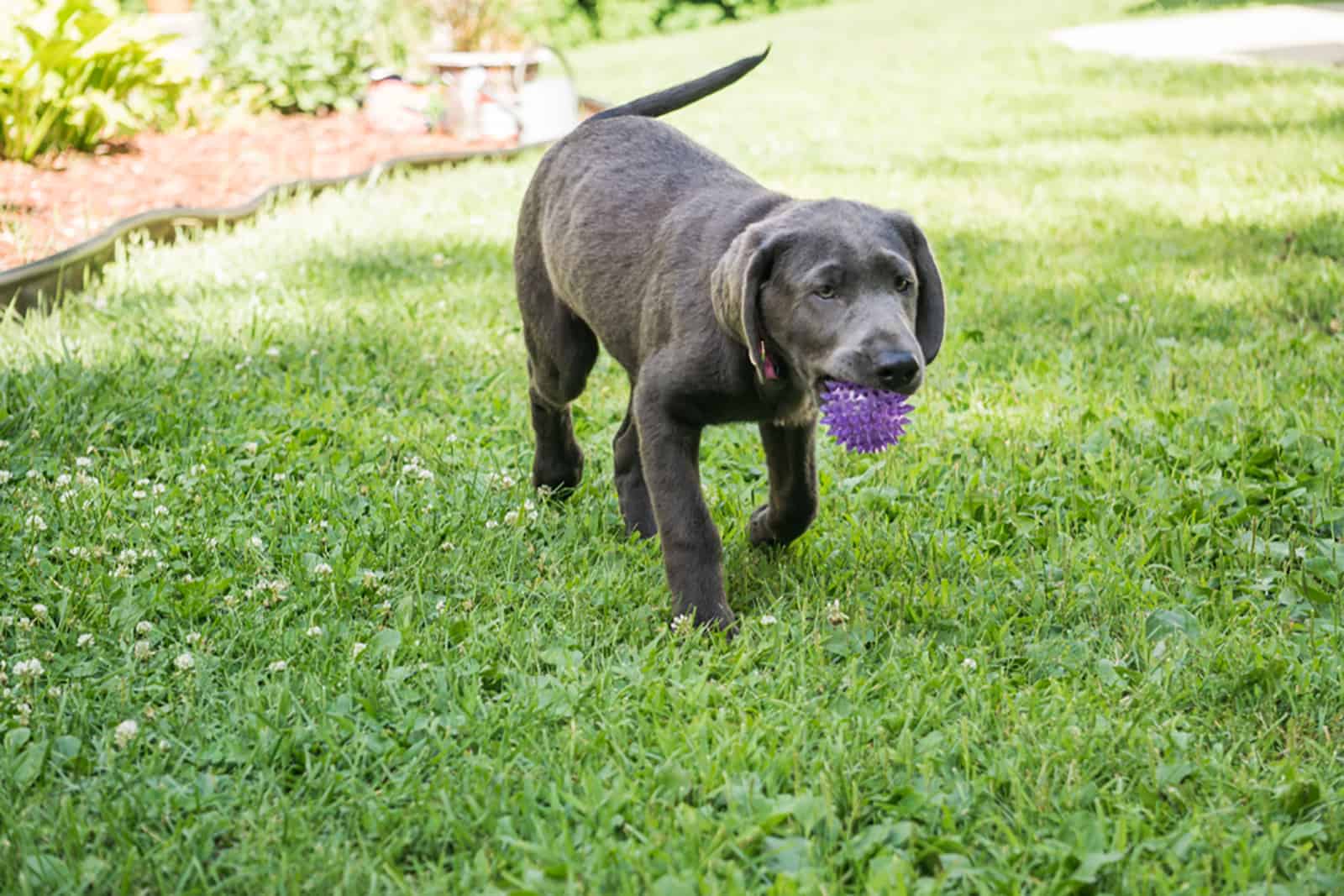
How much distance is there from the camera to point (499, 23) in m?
12.3

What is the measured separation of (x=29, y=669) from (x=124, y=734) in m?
0.38

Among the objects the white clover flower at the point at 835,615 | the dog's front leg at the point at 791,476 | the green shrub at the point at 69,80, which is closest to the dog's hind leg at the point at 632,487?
the dog's front leg at the point at 791,476

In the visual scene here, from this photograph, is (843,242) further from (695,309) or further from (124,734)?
(124,734)

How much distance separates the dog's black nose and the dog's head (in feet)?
0.07

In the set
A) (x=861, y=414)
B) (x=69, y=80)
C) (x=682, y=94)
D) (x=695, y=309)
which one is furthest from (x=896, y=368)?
(x=69, y=80)

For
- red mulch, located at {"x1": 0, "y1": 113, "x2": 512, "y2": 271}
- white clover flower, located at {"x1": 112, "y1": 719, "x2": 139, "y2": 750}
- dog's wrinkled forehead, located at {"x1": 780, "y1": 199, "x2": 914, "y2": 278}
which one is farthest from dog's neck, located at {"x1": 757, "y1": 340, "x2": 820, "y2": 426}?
red mulch, located at {"x1": 0, "y1": 113, "x2": 512, "y2": 271}

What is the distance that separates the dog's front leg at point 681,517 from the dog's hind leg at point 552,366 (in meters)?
0.80

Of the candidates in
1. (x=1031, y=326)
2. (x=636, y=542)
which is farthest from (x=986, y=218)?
(x=636, y=542)

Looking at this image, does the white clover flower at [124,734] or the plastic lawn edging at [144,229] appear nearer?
the white clover flower at [124,734]

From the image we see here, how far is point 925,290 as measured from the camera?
11.0ft

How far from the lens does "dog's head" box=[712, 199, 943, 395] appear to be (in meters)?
2.98

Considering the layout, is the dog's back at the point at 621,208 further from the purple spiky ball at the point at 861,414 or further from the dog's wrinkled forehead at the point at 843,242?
the purple spiky ball at the point at 861,414

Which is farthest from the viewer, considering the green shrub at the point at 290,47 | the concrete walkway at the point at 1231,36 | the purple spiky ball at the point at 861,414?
the concrete walkway at the point at 1231,36

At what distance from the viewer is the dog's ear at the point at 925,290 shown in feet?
10.9
